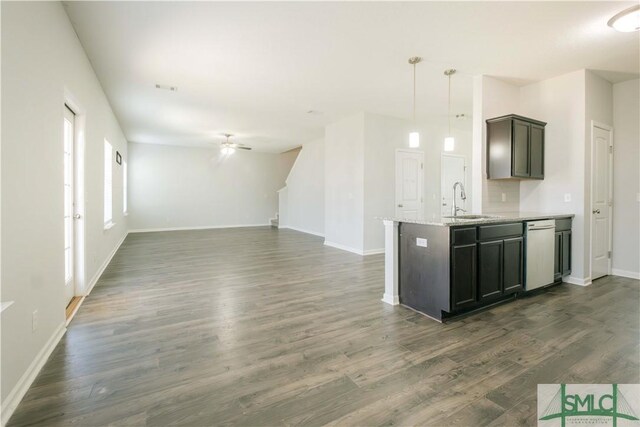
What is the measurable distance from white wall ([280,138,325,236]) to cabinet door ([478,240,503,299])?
5.82 m

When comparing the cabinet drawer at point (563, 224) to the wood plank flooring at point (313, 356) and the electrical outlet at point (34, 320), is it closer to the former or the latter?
the wood plank flooring at point (313, 356)

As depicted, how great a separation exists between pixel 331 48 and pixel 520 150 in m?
2.82

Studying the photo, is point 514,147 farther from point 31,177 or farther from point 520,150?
point 31,177

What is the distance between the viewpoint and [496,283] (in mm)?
3150

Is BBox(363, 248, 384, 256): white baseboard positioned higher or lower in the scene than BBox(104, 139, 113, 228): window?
lower

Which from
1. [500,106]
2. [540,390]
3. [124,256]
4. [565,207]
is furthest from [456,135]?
[124,256]

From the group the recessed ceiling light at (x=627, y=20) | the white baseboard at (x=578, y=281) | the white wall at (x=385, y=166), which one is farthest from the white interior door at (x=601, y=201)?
the white wall at (x=385, y=166)

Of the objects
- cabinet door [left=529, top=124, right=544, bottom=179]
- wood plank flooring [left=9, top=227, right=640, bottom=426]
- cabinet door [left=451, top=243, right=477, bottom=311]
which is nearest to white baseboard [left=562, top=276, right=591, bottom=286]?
wood plank flooring [left=9, top=227, right=640, bottom=426]

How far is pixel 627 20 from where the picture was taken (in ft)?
8.95

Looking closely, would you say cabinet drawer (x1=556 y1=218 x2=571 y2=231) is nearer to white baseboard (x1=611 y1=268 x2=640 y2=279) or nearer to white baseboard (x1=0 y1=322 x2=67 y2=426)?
white baseboard (x1=611 y1=268 x2=640 y2=279)

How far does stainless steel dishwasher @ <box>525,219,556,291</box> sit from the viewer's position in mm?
3457

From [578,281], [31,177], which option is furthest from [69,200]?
[578,281]

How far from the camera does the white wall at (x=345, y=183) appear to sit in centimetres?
607

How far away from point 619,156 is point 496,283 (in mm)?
3187
